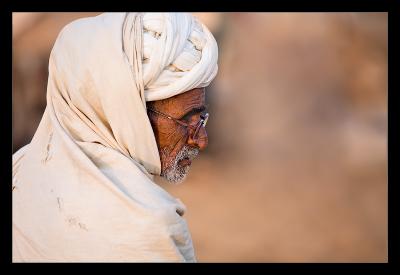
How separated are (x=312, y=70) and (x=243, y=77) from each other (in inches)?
38.8

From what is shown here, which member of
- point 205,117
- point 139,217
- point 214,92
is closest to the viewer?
point 139,217

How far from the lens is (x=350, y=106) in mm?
13641

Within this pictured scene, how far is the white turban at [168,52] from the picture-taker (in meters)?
3.79

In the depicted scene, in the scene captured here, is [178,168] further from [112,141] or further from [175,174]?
[112,141]

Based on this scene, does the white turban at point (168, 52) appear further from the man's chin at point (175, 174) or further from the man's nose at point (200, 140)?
the man's chin at point (175, 174)

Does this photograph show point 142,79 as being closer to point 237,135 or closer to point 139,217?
point 139,217

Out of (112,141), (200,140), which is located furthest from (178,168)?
(112,141)

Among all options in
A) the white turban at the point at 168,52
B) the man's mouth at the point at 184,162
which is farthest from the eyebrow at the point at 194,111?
the man's mouth at the point at 184,162

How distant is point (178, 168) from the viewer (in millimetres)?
4168

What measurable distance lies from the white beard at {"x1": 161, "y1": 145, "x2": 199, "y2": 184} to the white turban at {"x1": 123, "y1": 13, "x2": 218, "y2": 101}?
12.3 inches

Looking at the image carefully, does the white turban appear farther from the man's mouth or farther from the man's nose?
the man's mouth

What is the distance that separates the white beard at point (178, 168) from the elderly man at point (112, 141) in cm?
8

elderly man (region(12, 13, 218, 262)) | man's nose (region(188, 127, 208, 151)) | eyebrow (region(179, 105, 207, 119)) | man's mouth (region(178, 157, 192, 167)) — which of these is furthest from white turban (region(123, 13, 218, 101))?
man's mouth (region(178, 157, 192, 167))

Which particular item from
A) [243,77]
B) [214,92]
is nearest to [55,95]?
[214,92]
